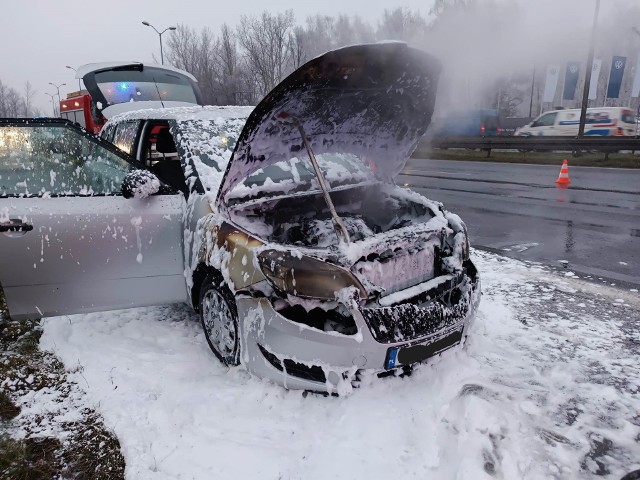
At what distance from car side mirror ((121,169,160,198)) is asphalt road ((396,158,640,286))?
14.7ft

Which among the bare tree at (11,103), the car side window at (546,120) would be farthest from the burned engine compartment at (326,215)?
the bare tree at (11,103)

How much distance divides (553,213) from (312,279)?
7.51m

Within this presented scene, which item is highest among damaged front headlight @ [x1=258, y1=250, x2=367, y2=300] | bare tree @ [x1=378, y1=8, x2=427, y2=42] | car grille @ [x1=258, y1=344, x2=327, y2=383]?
bare tree @ [x1=378, y1=8, x2=427, y2=42]

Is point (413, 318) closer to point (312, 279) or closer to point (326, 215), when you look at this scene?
point (312, 279)

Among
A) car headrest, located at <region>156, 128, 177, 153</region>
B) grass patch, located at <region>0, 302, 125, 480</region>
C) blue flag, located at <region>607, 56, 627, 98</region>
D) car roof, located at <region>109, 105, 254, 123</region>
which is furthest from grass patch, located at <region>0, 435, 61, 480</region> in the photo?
blue flag, located at <region>607, 56, 627, 98</region>

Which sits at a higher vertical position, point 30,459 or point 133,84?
point 133,84

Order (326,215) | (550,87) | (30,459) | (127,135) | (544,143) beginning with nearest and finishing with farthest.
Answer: (30,459), (326,215), (127,135), (544,143), (550,87)

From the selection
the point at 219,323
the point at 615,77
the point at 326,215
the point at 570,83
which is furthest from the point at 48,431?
the point at 570,83

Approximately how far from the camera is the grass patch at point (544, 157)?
1744cm

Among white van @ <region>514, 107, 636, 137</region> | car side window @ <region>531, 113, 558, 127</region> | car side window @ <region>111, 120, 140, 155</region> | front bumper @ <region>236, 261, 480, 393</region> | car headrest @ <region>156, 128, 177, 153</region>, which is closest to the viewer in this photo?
front bumper @ <region>236, 261, 480, 393</region>

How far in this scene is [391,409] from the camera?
2748 mm

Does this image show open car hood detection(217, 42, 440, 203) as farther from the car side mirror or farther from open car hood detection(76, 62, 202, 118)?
open car hood detection(76, 62, 202, 118)

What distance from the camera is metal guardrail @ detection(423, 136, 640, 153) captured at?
714 inches

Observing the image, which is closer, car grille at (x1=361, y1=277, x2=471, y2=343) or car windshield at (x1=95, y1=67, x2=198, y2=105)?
car grille at (x1=361, y1=277, x2=471, y2=343)
